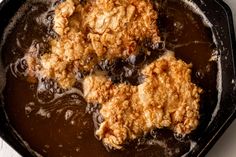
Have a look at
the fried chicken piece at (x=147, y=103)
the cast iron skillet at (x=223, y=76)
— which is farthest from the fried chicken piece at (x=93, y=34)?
the cast iron skillet at (x=223, y=76)

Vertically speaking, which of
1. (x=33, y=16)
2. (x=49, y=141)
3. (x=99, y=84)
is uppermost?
(x=33, y=16)

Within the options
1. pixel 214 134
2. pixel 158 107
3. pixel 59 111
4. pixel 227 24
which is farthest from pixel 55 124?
pixel 227 24

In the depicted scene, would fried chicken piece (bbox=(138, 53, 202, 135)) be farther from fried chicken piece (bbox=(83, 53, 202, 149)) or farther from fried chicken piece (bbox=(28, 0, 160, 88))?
fried chicken piece (bbox=(28, 0, 160, 88))

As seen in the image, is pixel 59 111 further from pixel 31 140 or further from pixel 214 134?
pixel 214 134

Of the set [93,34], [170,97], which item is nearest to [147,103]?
[170,97]

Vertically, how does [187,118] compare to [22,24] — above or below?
below

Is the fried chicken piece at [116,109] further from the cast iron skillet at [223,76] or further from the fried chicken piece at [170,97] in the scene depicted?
the cast iron skillet at [223,76]
